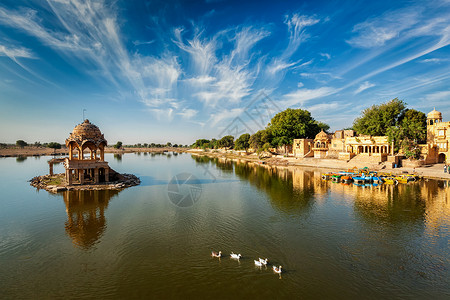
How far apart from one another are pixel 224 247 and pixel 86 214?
14344mm

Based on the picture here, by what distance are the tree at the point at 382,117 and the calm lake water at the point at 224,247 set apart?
34.4 metres

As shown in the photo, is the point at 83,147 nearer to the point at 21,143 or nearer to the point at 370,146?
the point at 370,146

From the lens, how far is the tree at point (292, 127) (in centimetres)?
7312

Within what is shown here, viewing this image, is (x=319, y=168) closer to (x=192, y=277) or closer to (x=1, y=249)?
(x=192, y=277)

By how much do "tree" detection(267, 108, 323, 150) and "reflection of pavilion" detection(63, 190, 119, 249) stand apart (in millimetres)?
57054

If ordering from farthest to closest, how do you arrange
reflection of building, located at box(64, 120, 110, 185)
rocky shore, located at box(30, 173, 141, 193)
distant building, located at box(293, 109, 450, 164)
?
distant building, located at box(293, 109, 450, 164), reflection of building, located at box(64, 120, 110, 185), rocky shore, located at box(30, 173, 141, 193)

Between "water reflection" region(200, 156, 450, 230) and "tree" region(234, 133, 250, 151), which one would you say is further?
"tree" region(234, 133, 250, 151)

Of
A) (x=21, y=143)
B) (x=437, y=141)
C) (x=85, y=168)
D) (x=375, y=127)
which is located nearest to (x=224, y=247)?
(x=85, y=168)

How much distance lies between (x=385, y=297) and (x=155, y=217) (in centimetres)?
1660

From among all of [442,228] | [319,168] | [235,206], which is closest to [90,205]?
[235,206]

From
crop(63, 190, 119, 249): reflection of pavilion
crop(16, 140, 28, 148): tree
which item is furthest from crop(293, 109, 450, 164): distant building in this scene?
crop(16, 140, 28, 148): tree

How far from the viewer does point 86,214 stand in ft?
66.9

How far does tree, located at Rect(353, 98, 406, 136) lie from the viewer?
53.9m

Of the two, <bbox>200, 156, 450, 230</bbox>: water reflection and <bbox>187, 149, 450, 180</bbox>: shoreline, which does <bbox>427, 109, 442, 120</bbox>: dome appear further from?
<bbox>200, 156, 450, 230</bbox>: water reflection
